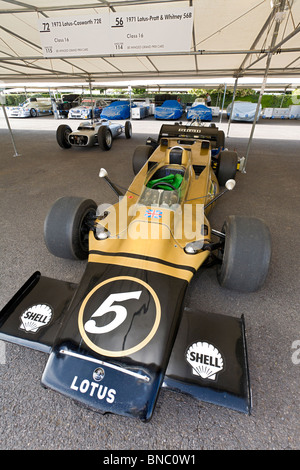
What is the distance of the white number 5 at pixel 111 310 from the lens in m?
1.37

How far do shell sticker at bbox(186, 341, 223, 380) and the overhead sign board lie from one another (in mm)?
4140

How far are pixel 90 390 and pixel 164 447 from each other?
49cm

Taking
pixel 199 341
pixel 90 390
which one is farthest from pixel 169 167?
pixel 90 390

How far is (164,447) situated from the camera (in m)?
1.23

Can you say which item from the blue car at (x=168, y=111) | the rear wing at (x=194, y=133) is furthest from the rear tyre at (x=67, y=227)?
the blue car at (x=168, y=111)

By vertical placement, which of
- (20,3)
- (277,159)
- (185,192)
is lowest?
(277,159)

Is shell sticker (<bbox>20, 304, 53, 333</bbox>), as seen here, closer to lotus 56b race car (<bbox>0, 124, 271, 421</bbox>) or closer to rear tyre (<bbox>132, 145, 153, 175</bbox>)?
lotus 56b race car (<bbox>0, 124, 271, 421</bbox>)

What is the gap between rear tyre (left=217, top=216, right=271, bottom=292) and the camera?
5.86 feet

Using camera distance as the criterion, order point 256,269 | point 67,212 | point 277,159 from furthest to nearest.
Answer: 1. point 277,159
2. point 67,212
3. point 256,269

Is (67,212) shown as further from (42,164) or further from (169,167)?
(42,164)

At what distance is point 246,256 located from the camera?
5.88 feet

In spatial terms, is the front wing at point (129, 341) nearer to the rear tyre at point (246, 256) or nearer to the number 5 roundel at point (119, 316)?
the number 5 roundel at point (119, 316)

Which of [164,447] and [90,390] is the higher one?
[90,390]

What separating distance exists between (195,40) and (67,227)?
17.3 feet
